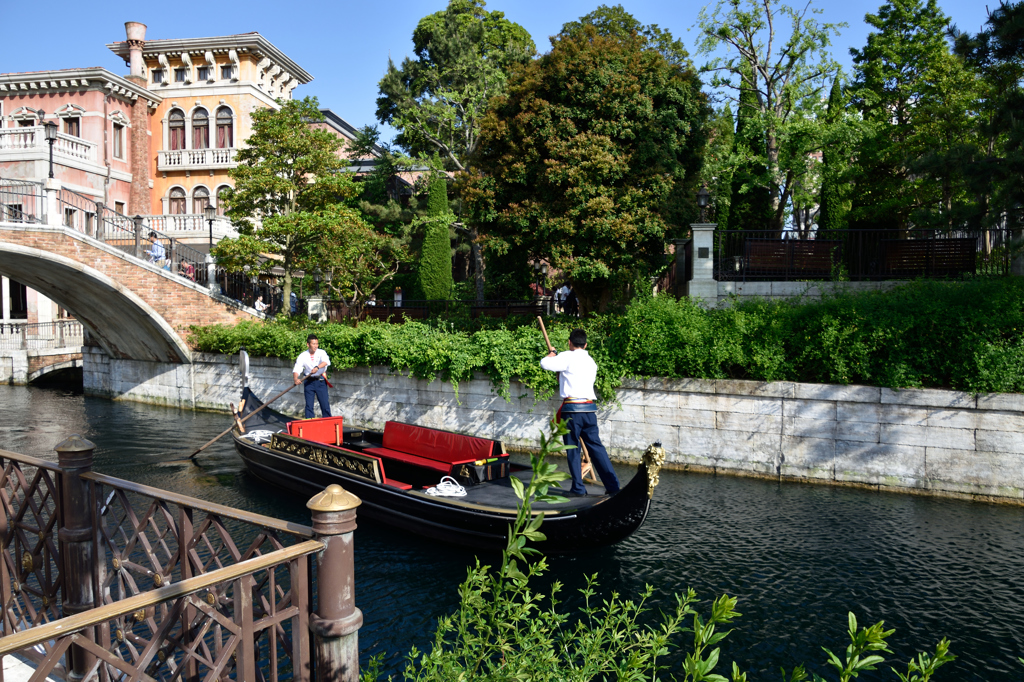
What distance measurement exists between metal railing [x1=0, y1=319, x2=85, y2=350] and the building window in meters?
6.63

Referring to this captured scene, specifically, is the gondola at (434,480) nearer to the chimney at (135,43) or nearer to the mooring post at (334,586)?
the mooring post at (334,586)

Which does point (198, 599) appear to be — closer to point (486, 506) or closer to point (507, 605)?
point (507, 605)

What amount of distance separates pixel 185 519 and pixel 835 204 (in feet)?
50.8

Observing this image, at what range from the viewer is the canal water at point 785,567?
Answer: 5.00 meters

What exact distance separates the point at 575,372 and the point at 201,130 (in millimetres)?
24765

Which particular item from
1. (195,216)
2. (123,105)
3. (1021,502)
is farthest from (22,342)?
(1021,502)

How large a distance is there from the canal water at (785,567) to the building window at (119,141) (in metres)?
20.0

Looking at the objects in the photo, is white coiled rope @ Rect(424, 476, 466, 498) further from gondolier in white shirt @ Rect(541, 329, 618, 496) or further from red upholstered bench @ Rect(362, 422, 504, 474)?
gondolier in white shirt @ Rect(541, 329, 618, 496)

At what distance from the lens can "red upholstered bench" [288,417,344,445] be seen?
871 cm

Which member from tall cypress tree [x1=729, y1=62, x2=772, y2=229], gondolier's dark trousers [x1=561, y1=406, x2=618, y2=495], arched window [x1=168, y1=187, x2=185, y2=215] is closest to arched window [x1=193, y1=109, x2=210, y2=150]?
arched window [x1=168, y1=187, x2=185, y2=215]

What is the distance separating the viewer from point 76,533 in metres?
3.54

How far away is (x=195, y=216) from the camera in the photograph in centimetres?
2345

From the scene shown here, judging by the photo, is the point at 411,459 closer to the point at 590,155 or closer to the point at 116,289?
the point at 590,155

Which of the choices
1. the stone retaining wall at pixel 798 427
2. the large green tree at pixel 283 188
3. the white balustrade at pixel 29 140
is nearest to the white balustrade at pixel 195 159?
the white balustrade at pixel 29 140
